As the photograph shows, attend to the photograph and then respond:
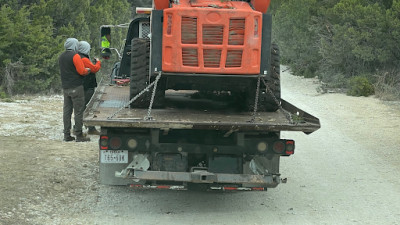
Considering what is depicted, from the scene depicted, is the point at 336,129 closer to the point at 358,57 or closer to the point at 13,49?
the point at 358,57

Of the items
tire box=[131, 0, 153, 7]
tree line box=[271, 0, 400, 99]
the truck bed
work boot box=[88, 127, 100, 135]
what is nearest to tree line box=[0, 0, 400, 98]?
tree line box=[271, 0, 400, 99]

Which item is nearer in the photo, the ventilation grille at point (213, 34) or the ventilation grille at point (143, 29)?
the ventilation grille at point (213, 34)

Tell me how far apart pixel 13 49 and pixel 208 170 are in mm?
12706

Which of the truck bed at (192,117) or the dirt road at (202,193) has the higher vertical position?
the truck bed at (192,117)

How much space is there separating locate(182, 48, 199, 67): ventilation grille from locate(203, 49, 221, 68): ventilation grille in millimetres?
109

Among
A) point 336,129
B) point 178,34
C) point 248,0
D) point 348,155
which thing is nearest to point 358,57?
point 336,129

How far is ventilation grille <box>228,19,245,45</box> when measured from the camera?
706 centimetres

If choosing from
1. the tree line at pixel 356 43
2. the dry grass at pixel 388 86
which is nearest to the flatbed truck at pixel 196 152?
the dry grass at pixel 388 86

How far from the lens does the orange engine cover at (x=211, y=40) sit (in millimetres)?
7031

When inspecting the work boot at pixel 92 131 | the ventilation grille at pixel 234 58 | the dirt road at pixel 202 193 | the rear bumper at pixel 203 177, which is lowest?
the work boot at pixel 92 131

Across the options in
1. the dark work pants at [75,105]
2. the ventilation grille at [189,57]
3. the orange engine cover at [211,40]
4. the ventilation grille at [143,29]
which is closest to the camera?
the orange engine cover at [211,40]

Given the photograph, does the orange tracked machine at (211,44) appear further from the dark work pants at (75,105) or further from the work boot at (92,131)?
the work boot at (92,131)

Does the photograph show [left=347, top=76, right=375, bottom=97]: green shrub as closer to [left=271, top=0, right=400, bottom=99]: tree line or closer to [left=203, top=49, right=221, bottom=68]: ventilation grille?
[left=271, top=0, right=400, bottom=99]: tree line

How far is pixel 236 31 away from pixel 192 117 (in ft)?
3.67
